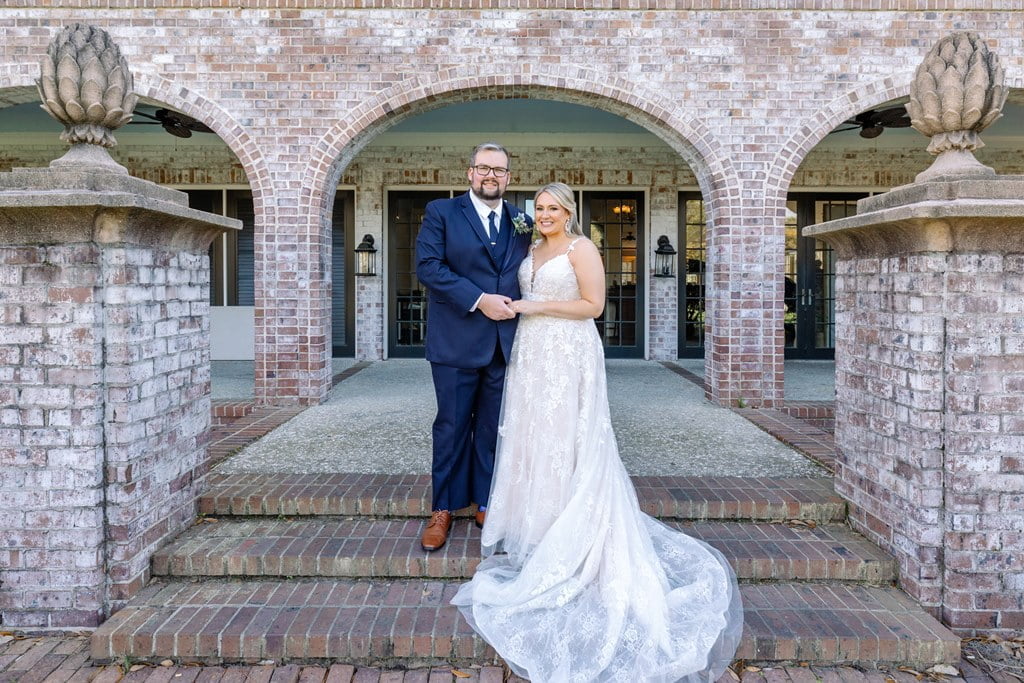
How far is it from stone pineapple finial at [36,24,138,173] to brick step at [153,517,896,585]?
66.2 inches

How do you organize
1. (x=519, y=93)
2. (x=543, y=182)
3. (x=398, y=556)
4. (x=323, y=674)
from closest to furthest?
(x=323, y=674) < (x=398, y=556) < (x=519, y=93) < (x=543, y=182)

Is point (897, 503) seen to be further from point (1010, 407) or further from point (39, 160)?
point (39, 160)

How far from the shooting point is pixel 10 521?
2576 mm

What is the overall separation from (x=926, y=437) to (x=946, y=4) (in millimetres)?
4940

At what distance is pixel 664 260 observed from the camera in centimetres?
893

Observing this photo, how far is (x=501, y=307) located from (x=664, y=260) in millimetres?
6692

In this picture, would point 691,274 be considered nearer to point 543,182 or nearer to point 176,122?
point 543,182

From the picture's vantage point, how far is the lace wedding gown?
7.16 feet

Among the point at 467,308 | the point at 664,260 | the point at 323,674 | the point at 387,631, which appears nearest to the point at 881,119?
the point at 664,260

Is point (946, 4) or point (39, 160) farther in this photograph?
point (39, 160)

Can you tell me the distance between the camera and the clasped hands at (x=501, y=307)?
267 cm

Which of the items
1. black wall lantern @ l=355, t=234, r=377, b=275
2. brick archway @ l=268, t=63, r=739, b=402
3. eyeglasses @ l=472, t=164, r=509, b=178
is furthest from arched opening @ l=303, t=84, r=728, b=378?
eyeglasses @ l=472, t=164, r=509, b=178

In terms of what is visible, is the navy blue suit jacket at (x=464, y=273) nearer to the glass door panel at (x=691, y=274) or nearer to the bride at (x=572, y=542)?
the bride at (x=572, y=542)

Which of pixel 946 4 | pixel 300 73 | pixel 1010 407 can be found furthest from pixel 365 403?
pixel 946 4
